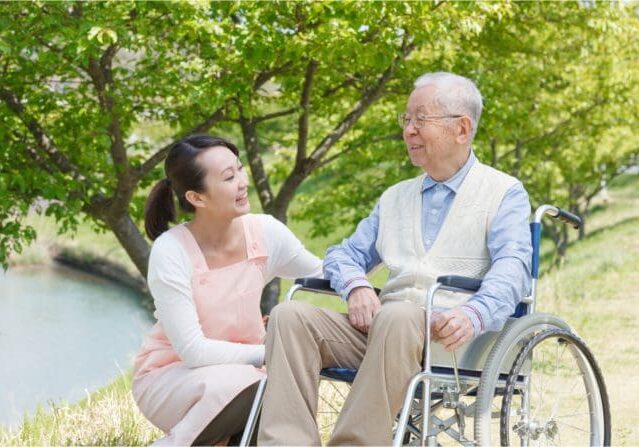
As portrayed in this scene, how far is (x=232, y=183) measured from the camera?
310 centimetres

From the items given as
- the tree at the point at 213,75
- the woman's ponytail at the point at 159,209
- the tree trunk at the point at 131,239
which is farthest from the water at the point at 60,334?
the woman's ponytail at the point at 159,209

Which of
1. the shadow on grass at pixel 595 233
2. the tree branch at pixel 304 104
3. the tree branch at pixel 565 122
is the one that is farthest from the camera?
the shadow on grass at pixel 595 233

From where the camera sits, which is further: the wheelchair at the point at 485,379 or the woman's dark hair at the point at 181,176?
the woman's dark hair at the point at 181,176

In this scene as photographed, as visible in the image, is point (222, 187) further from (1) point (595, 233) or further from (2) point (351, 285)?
(1) point (595, 233)

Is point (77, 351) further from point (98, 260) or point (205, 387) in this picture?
point (205, 387)

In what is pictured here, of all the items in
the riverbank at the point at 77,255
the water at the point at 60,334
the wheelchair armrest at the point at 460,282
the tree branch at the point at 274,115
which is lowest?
the water at the point at 60,334

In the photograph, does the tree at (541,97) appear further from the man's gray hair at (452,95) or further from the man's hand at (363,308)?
the man's hand at (363,308)

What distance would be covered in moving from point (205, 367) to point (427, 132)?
3.14ft

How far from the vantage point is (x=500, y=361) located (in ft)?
9.00

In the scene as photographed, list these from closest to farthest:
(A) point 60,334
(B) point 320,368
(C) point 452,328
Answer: (C) point 452,328 < (B) point 320,368 < (A) point 60,334

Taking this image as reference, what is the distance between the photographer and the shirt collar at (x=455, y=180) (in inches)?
121

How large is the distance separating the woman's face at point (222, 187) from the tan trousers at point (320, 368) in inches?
16.2

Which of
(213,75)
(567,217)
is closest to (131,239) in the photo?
(213,75)

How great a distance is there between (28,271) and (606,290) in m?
15.2
